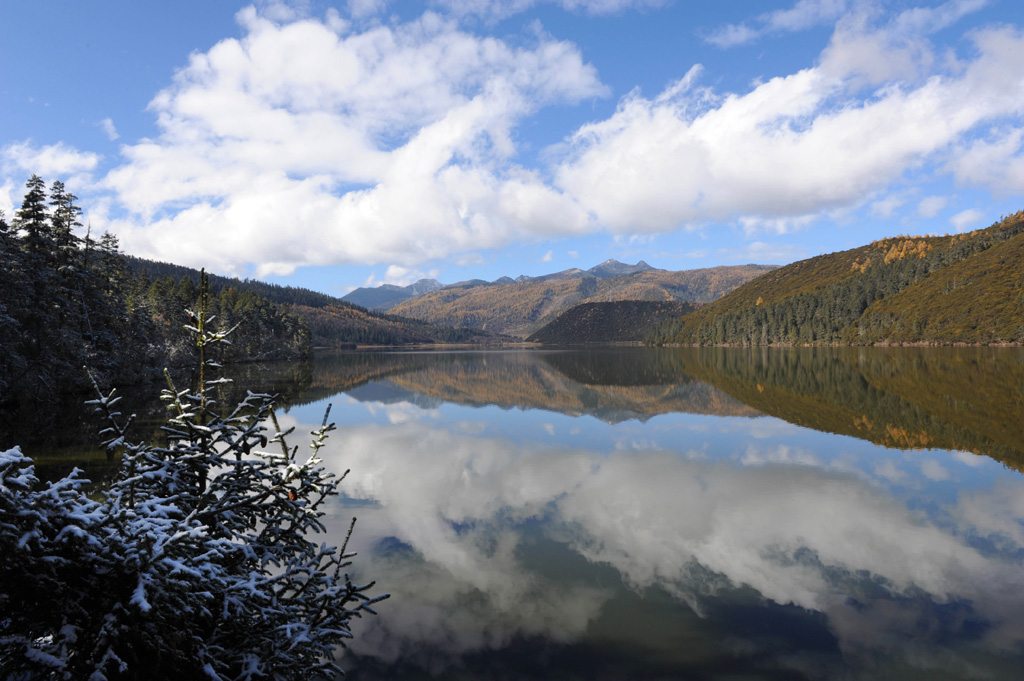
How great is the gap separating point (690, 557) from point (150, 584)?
10474 millimetres

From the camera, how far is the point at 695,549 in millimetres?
11523

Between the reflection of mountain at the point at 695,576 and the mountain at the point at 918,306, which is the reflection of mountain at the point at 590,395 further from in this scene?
the mountain at the point at 918,306

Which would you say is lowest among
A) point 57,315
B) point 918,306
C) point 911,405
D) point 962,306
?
point 911,405

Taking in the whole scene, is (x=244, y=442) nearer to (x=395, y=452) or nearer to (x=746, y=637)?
(x=746, y=637)

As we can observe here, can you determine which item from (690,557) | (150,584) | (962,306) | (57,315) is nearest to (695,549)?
(690,557)

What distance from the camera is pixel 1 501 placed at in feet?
11.5

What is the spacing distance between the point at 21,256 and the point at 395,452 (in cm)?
3151

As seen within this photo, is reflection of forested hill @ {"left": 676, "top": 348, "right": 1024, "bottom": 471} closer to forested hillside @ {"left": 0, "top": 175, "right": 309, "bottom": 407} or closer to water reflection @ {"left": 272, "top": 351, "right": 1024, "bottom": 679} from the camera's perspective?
water reflection @ {"left": 272, "top": 351, "right": 1024, "bottom": 679}

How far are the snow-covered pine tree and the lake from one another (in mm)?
3633

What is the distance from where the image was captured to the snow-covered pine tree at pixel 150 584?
3.42 meters

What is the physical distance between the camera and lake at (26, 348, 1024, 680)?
7.79 meters

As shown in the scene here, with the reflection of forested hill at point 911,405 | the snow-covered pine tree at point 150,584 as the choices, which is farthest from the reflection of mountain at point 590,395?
the snow-covered pine tree at point 150,584

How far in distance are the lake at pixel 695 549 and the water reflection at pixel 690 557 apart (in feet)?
0.16

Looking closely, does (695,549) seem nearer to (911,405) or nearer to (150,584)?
(150,584)
